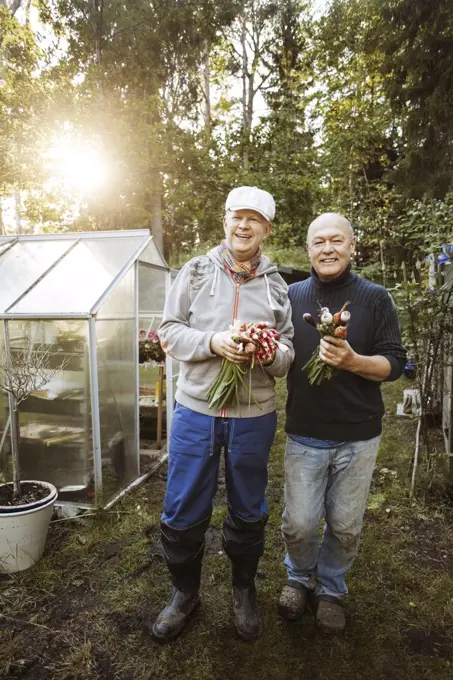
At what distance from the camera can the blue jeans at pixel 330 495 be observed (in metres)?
2.17

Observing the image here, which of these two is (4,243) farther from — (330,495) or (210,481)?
(330,495)

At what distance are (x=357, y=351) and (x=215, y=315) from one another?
704mm

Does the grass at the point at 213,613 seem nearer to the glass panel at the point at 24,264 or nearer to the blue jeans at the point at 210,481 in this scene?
the blue jeans at the point at 210,481

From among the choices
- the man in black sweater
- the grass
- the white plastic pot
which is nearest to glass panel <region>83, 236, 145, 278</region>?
the white plastic pot

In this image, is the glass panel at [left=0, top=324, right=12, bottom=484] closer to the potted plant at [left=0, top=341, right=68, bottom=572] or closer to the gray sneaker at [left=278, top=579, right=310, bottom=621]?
the potted plant at [left=0, top=341, right=68, bottom=572]

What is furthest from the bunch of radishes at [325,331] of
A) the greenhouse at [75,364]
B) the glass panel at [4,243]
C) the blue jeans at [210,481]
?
the glass panel at [4,243]

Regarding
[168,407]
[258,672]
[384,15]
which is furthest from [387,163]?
[258,672]

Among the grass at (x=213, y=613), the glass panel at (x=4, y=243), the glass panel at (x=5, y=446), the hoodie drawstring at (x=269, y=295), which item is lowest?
the grass at (x=213, y=613)

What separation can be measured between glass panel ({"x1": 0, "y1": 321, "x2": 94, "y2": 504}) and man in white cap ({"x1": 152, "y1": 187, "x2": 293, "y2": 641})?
1705 mm

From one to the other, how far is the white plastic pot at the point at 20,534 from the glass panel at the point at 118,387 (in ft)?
2.63

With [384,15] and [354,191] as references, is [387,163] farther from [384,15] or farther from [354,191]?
[384,15]

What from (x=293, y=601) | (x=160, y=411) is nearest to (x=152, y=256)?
(x=160, y=411)

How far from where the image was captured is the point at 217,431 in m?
2.08

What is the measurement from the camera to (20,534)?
2881 mm
